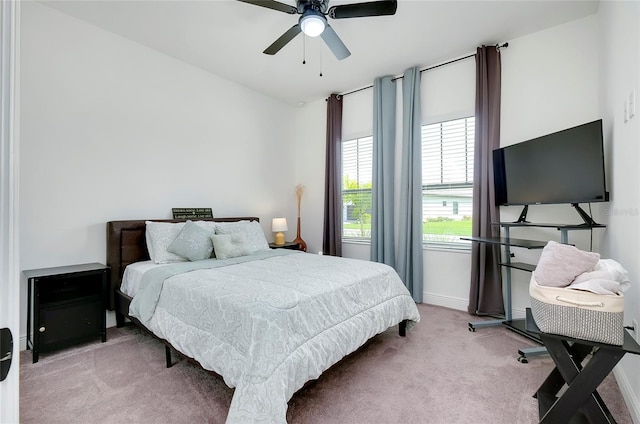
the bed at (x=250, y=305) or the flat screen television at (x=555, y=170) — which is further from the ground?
the flat screen television at (x=555, y=170)

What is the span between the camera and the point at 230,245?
9.98ft

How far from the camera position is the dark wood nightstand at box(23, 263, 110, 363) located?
2.28 meters

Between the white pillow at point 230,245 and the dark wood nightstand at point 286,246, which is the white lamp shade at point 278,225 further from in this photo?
the white pillow at point 230,245

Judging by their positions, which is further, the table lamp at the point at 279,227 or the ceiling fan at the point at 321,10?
the table lamp at the point at 279,227

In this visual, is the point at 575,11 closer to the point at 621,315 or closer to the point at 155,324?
the point at 621,315

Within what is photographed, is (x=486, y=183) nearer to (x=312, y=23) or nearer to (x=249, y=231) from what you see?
(x=312, y=23)

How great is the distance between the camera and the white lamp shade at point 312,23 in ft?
7.33

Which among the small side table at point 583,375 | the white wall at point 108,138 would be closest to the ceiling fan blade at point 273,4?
the white wall at point 108,138

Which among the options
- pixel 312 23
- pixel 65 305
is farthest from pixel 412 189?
pixel 65 305

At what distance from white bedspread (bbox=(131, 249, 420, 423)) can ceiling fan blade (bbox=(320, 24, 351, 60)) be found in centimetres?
193

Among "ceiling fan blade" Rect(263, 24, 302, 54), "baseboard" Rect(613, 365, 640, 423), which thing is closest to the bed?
"baseboard" Rect(613, 365, 640, 423)

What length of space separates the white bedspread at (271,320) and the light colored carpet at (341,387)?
0.81 ft

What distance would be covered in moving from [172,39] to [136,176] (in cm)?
150

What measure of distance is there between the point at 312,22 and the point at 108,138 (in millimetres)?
2310
